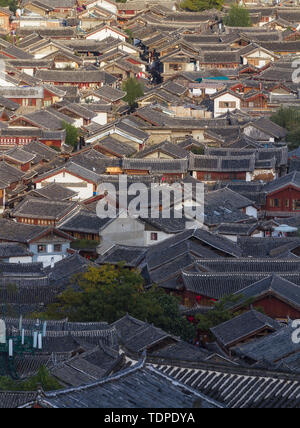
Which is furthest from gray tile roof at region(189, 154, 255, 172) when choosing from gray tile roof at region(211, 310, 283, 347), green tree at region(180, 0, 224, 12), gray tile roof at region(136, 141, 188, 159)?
green tree at region(180, 0, 224, 12)

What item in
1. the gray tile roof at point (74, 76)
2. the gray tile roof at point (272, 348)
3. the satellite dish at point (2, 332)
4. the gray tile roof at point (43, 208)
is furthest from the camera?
the gray tile roof at point (74, 76)

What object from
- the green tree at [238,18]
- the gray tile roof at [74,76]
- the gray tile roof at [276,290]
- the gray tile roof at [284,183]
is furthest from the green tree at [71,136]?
the green tree at [238,18]

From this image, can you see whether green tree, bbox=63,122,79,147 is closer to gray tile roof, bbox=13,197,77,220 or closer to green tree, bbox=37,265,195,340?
gray tile roof, bbox=13,197,77,220

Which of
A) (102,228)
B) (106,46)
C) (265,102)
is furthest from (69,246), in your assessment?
(106,46)

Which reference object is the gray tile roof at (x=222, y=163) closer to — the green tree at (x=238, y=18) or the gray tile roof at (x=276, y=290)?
the gray tile roof at (x=276, y=290)

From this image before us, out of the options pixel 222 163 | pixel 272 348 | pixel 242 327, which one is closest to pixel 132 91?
pixel 222 163

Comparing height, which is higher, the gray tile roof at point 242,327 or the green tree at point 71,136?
the green tree at point 71,136
